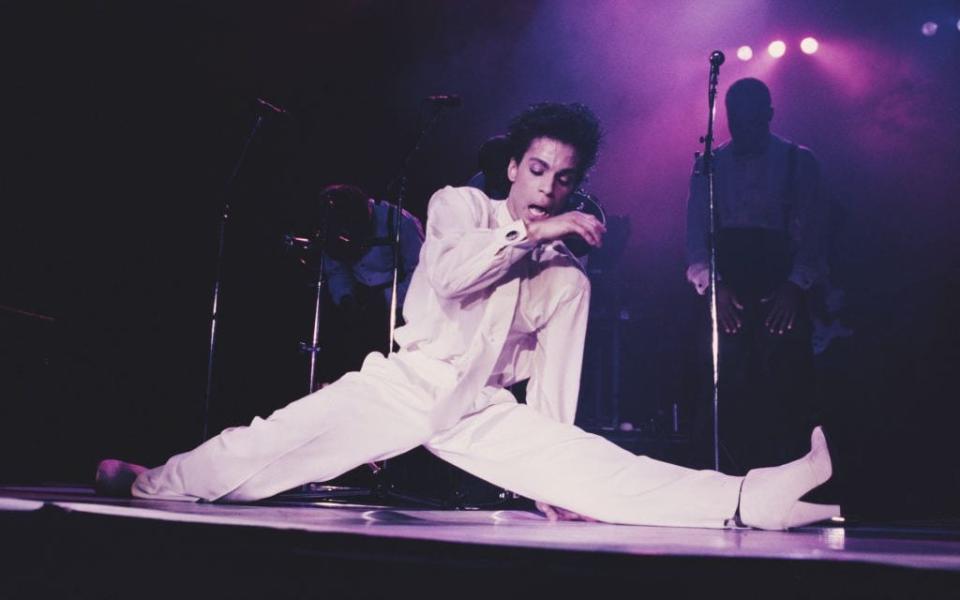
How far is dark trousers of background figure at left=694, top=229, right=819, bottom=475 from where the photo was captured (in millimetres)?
3980

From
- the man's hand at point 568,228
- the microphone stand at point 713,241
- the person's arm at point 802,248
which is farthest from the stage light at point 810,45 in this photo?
the man's hand at point 568,228

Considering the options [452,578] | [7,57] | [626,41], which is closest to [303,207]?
[7,57]

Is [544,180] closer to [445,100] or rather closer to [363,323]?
[445,100]

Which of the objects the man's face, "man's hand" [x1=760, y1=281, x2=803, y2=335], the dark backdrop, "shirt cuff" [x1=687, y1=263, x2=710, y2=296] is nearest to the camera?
the man's face

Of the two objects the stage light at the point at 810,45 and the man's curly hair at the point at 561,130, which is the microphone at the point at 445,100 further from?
the stage light at the point at 810,45

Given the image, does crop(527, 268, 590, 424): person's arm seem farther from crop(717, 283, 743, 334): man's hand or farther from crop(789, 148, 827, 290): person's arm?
crop(789, 148, 827, 290): person's arm

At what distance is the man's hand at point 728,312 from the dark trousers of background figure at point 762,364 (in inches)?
1.5

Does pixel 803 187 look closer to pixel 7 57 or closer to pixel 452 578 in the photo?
pixel 452 578

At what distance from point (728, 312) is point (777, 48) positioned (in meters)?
3.60

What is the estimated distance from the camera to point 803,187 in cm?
422

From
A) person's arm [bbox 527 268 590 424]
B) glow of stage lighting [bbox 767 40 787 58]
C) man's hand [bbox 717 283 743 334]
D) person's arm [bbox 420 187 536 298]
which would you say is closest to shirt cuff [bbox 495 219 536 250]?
person's arm [bbox 420 187 536 298]

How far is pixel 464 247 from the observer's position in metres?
2.42

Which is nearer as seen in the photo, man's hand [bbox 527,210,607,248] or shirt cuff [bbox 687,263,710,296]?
man's hand [bbox 527,210,607,248]

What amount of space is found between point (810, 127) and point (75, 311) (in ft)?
21.3
